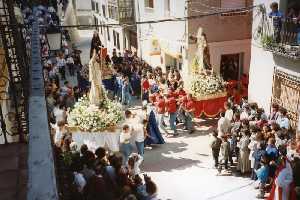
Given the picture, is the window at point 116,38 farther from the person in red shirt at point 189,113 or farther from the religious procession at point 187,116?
the person in red shirt at point 189,113

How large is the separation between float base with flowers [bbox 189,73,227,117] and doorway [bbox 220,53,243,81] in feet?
13.0

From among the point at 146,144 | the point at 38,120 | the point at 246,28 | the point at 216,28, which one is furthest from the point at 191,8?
the point at 38,120

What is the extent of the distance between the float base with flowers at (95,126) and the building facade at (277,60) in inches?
211

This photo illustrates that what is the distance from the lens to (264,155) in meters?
9.27

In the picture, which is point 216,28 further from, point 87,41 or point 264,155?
point 87,41

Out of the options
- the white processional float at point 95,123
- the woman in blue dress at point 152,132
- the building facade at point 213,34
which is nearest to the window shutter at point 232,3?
the building facade at point 213,34

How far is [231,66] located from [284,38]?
7362 millimetres

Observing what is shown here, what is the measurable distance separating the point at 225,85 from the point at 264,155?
20.0 ft

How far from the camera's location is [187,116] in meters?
13.9

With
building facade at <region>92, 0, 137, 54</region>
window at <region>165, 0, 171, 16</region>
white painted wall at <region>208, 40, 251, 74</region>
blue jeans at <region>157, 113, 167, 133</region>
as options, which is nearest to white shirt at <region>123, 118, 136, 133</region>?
blue jeans at <region>157, 113, 167, 133</region>

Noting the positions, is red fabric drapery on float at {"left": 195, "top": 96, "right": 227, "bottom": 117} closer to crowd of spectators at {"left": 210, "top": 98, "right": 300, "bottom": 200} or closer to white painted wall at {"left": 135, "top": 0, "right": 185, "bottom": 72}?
crowd of spectators at {"left": 210, "top": 98, "right": 300, "bottom": 200}

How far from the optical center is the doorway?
18656 mm

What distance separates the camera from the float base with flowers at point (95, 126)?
11.5 meters

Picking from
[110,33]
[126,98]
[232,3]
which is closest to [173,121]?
[126,98]
